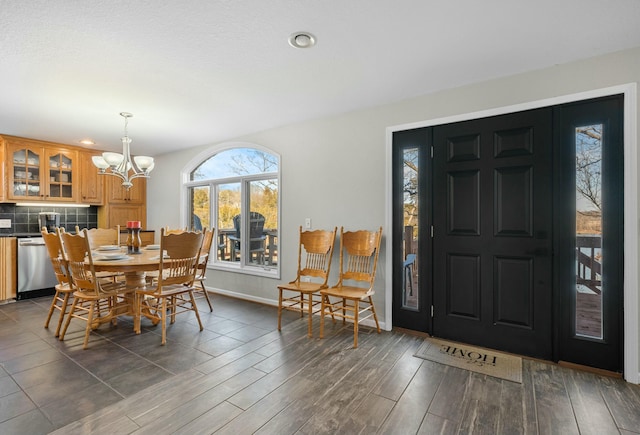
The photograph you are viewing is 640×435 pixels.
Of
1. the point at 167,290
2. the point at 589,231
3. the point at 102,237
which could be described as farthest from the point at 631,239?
the point at 102,237

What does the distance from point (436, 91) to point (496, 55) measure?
713 mm

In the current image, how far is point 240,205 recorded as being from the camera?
4.89 metres

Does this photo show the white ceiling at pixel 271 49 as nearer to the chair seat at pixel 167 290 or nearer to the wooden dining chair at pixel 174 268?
the wooden dining chair at pixel 174 268

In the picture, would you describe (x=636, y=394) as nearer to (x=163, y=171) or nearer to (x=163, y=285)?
(x=163, y=285)

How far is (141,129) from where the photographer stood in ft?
14.4

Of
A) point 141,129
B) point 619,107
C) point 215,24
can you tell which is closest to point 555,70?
point 619,107

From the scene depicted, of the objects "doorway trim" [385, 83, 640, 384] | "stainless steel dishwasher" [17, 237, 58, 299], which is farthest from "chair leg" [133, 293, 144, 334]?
Result: "doorway trim" [385, 83, 640, 384]

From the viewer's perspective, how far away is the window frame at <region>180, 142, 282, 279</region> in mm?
4422

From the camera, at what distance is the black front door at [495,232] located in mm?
2668

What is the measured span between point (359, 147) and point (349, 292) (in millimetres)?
1584

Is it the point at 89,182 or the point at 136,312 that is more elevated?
the point at 89,182

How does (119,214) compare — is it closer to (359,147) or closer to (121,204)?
(121,204)

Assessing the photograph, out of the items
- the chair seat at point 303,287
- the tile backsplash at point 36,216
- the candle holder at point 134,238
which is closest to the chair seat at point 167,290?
the candle holder at point 134,238

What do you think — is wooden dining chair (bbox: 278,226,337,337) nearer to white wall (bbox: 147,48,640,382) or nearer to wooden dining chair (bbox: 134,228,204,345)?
white wall (bbox: 147,48,640,382)
